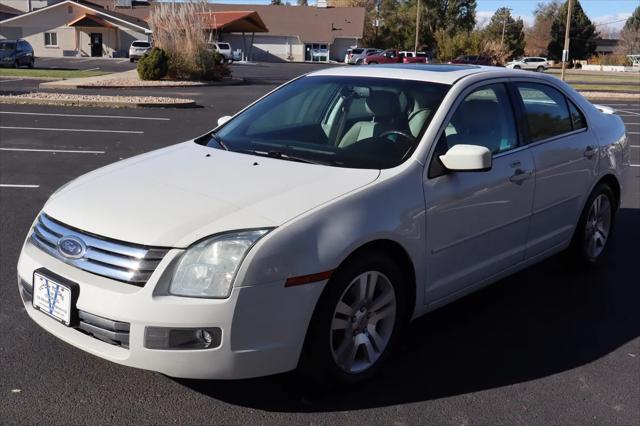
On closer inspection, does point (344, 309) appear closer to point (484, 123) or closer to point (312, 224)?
point (312, 224)

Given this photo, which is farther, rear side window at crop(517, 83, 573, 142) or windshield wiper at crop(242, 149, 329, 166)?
rear side window at crop(517, 83, 573, 142)

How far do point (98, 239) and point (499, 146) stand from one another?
2.64 meters

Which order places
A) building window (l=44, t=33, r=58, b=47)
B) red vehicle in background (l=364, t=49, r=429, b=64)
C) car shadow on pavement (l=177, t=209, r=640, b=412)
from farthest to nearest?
building window (l=44, t=33, r=58, b=47), red vehicle in background (l=364, t=49, r=429, b=64), car shadow on pavement (l=177, t=209, r=640, b=412)

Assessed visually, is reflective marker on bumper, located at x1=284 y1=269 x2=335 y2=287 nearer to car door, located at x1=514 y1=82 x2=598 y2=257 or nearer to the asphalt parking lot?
the asphalt parking lot

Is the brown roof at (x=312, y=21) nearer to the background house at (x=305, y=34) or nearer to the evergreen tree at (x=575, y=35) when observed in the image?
the background house at (x=305, y=34)

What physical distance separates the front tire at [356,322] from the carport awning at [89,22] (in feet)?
206

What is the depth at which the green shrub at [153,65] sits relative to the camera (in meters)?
28.8

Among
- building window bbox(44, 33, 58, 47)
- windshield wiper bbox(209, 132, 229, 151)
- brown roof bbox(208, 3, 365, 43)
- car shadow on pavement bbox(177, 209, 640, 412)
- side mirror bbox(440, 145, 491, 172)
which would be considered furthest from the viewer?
brown roof bbox(208, 3, 365, 43)

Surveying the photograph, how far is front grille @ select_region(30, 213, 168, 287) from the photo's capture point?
3.13 m

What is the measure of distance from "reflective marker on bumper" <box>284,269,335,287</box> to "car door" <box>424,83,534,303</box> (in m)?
0.82

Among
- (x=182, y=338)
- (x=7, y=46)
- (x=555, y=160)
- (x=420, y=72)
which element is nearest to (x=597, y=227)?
(x=555, y=160)

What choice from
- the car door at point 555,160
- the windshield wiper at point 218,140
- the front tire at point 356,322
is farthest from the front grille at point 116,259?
the car door at point 555,160

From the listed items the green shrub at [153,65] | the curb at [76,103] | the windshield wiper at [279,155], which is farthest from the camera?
the green shrub at [153,65]

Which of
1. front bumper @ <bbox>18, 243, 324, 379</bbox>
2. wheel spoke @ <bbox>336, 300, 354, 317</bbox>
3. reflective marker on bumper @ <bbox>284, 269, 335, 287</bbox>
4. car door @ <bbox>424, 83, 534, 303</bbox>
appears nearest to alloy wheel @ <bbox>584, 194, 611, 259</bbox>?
car door @ <bbox>424, 83, 534, 303</bbox>
